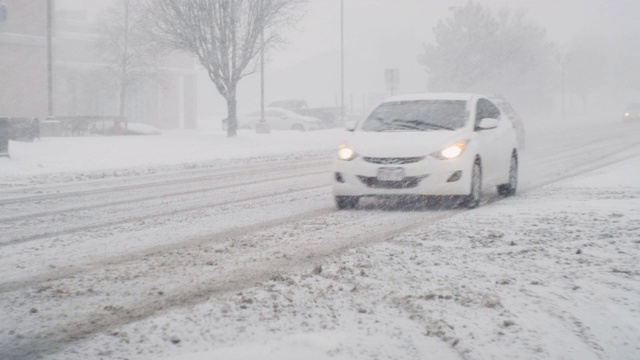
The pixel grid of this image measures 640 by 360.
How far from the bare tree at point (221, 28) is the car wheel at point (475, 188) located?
19.6 m

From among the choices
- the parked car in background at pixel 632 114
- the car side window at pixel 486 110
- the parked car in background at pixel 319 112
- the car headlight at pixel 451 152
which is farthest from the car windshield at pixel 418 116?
the parked car in background at pixel 632 114

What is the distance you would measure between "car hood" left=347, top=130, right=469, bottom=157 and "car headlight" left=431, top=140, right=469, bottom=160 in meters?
0.05

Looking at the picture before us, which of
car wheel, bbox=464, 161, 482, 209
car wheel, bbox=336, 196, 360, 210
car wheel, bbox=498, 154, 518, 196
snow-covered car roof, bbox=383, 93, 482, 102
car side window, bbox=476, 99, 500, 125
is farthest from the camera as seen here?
car wheel, bbox=498, 154, 518, 196

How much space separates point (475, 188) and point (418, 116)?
1.51 meters

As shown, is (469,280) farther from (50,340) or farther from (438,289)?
(50,340)

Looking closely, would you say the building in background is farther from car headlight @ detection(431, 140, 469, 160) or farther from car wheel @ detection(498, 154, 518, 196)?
car headlight @ detection(431, 140, 469, 160)

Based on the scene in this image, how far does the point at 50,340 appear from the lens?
450cm

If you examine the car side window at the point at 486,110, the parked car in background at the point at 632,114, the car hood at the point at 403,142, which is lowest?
the car hood at the point at 403,142

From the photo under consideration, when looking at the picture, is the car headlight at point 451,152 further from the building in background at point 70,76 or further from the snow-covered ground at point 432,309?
the building in background at point 70,76

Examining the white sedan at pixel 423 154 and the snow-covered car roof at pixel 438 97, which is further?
the snow-covered car roof at pixel 438 97

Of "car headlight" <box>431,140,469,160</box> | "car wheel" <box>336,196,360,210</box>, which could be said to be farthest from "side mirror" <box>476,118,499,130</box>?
"car wheel" <box>336,196,360,210</box>

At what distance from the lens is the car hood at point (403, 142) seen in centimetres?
1023

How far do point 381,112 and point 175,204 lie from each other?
321cm

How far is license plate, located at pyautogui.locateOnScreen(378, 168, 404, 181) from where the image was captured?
33.1 feet
